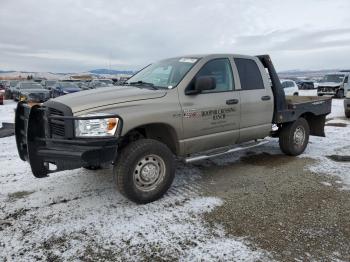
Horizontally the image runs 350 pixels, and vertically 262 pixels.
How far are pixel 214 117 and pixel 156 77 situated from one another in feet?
3.61

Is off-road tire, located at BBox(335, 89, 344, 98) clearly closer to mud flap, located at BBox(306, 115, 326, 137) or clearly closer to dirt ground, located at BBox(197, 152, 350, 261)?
mud flap, located at BBox(306, 115, 326, 137)

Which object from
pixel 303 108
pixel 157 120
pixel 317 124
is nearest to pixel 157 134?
pixel 157 120

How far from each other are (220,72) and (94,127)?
2.35 metres

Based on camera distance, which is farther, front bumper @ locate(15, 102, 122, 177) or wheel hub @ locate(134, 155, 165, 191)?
wheel hub @ locate(134, 155, 165, 191)

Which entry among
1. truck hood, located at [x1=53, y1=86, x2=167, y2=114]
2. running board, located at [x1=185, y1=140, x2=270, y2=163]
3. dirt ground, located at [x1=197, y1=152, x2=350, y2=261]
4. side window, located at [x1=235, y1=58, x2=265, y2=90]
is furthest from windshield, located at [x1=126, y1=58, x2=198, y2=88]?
dirt ground, located at [x1=197, y1=152, x2=350, y2=261]

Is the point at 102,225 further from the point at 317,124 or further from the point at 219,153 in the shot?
the point at 317,124

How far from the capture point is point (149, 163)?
14.9 feet

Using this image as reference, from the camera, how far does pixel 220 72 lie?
18.1 feet

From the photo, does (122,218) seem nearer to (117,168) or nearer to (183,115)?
(117,168)

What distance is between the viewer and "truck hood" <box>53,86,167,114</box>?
166 inches

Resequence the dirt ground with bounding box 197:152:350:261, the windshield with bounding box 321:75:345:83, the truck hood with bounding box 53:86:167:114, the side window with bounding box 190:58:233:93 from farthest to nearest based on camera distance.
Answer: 1. the windshield with bounding box 321:75:345:83
2. the side window with bounding box 190:58:233:93
3. the truck hood with bounding box 53:86:167:114
4. the dirt ground with bounding box 197:152:350:261

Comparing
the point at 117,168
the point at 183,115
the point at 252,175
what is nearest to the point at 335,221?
the point at 252,175

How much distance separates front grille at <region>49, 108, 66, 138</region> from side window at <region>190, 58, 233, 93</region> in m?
2.09

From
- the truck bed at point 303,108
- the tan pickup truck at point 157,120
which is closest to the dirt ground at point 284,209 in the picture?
the tan pickup truck at point 157,120
